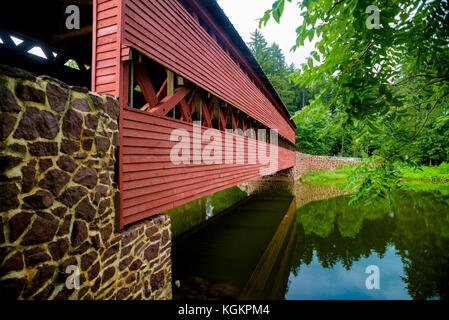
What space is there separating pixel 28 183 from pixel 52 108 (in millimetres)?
773

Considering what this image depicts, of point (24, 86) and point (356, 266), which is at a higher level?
point (24, 86)

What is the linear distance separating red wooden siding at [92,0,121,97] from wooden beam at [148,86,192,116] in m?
0.77

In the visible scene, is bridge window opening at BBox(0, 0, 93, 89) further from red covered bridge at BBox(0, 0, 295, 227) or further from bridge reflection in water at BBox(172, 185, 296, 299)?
bridge reflection in water at BBox(172, 185, 296, 299)

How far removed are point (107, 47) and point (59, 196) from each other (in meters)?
2.32

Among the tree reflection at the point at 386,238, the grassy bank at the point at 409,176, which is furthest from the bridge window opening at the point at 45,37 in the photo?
the grassy bank at the point at 409,176

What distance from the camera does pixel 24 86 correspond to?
1.94 meters

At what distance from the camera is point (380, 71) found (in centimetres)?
273

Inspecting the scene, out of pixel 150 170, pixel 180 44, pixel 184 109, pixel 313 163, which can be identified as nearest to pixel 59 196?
pixel 150 170

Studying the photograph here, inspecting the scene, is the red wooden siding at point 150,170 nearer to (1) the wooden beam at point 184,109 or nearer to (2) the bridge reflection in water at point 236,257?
(1) the wooden beam at point 184,109

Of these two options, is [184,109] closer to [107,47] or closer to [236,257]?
[107,47]

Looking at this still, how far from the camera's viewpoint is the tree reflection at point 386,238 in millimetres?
5671

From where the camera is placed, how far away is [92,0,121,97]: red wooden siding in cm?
317
